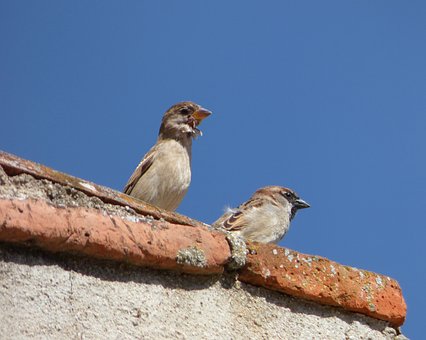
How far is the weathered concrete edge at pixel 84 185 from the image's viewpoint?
2.51 m

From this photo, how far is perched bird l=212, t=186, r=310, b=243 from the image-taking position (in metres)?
7.54

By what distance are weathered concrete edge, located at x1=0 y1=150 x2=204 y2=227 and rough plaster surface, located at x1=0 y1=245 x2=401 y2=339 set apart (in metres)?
0.19

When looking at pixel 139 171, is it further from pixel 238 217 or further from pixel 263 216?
pixel 263 216

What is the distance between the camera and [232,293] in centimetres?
287

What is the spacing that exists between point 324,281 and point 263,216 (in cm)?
470

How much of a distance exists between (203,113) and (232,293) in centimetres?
496

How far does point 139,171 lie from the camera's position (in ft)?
23.6

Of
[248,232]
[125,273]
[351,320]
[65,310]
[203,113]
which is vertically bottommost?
[65,310]

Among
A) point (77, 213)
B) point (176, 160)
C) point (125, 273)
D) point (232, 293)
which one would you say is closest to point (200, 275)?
point (232, 293)

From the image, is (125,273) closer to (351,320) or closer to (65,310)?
(65,310)

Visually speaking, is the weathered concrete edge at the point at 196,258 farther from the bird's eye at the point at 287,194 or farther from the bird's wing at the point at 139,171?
the bird's eye at the point at 287,194

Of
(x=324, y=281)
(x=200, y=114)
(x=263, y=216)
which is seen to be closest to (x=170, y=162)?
(x=200, y=114)

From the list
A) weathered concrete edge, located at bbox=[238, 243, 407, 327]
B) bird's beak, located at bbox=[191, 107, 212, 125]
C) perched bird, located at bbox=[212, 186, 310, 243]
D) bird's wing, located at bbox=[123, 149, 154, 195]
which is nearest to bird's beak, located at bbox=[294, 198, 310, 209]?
perched bird, located at bbox=[212, 186, 310, 243]

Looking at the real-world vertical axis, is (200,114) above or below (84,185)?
above
